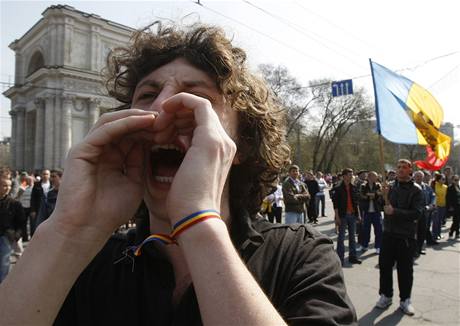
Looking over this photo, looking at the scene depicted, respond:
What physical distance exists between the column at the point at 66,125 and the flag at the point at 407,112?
38.6 m

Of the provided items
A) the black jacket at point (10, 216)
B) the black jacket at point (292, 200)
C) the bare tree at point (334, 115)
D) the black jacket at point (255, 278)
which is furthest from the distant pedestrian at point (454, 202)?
the bare tree at point (334, 115)

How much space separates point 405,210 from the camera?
5.64 meters

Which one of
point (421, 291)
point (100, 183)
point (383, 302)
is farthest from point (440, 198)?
point (100, 183)

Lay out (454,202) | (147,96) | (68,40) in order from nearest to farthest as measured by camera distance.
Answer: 1. (147,96)
2. (454,202)
3. (68,40)

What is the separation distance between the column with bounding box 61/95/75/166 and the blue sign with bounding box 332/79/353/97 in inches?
1219

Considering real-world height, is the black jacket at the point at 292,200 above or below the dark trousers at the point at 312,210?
above

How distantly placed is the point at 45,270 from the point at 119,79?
1248 mm

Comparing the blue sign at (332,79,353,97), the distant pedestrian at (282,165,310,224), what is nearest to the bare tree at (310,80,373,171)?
the blue sign at (332,79,353,97)

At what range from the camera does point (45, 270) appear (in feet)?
3.55

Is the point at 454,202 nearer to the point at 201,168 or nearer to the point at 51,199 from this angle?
the point at 51,199

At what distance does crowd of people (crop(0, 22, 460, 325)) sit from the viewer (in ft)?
3.34

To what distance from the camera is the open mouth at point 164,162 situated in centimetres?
144

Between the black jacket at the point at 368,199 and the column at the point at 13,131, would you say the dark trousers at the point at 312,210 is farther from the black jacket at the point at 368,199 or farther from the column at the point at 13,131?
the column at the point at 13,131

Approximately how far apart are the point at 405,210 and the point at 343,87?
15.0 metres
